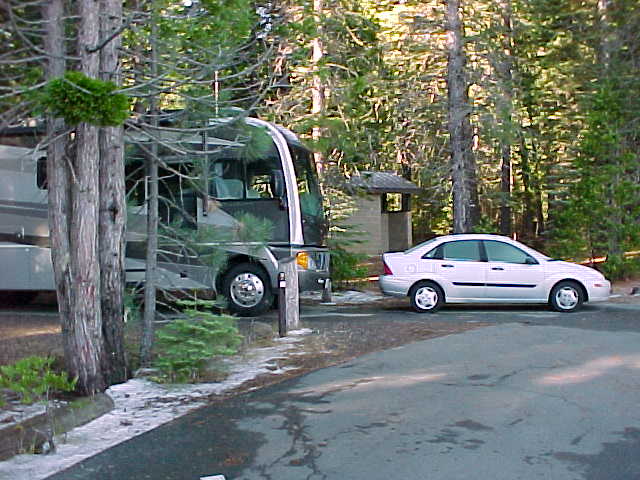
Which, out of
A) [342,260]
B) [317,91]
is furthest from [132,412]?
[317,91]

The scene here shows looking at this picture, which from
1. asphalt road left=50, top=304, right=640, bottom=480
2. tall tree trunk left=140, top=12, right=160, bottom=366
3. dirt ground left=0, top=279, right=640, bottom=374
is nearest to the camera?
asphalt road left=50, top=304, right=640, bottom=480

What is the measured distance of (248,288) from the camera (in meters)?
14.3

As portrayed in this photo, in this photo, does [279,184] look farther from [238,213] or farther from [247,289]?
[247,289]

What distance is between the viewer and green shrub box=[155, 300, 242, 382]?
863 centimetres

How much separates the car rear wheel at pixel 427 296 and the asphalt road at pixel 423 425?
4612 mm

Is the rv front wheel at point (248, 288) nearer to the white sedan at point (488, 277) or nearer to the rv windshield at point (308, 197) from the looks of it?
the rv windshield at point (308, 197)

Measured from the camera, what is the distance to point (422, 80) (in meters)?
19.7

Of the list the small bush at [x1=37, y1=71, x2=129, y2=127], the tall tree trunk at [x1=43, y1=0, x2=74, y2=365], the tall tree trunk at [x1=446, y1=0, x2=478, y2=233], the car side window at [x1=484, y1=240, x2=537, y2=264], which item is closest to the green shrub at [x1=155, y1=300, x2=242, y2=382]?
the tall tree trunk at [x1=43, y1=0, x2=74, y2=365]

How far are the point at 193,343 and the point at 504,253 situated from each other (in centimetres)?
814

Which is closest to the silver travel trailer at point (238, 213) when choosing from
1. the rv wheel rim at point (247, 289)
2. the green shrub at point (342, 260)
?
the rv wheel rim at point (247, 289)

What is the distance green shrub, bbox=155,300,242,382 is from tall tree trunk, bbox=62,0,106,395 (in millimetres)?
842

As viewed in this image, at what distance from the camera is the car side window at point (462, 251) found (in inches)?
593

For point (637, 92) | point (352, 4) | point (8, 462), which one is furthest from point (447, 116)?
point (8, 462)

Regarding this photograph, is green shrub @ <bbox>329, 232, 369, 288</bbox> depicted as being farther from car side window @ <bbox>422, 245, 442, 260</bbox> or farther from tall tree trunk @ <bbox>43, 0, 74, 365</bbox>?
tall tree trunk @ <bbox>43, 0, 74, 365</bbox>
